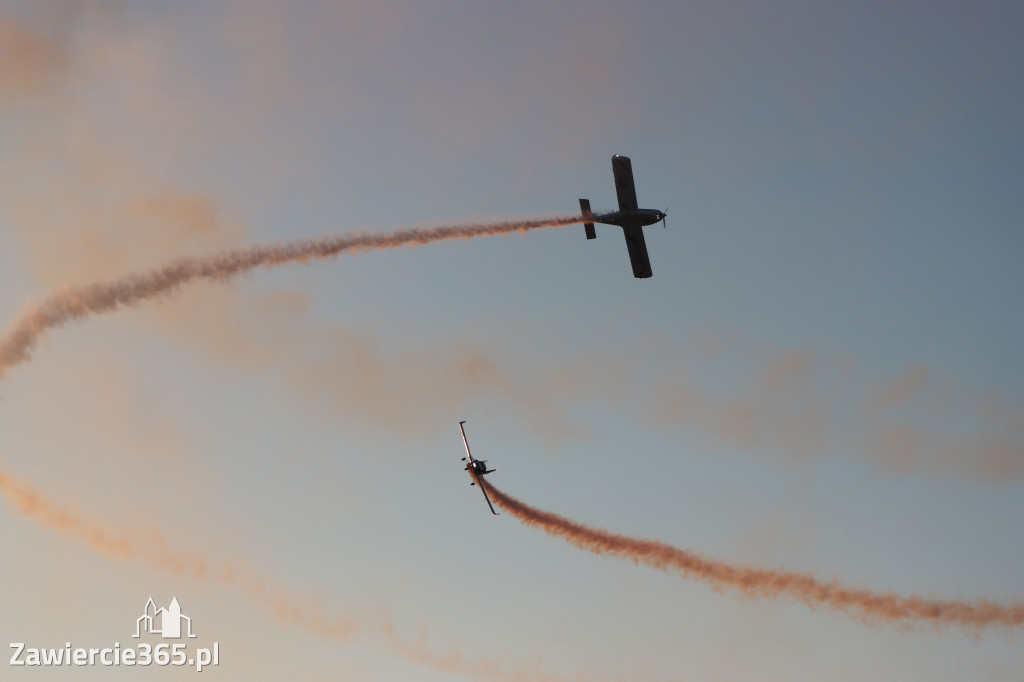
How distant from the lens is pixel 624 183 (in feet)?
200

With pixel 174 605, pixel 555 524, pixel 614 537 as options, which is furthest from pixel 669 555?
pixel 174 605

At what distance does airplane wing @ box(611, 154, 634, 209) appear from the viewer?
60812 mm

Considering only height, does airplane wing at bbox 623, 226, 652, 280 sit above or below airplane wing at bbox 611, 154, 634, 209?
below

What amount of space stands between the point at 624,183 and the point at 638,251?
488cm

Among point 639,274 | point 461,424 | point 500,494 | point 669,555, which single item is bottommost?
point 669,555

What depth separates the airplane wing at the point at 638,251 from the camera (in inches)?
2461

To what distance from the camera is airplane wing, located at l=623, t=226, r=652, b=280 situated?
6250cm

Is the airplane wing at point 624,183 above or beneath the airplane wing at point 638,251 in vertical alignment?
above

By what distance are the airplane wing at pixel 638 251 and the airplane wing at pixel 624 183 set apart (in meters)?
1.71

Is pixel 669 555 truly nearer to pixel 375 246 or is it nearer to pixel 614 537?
pixel 614 537

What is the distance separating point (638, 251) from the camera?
2496 inches

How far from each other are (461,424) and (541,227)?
539 inches

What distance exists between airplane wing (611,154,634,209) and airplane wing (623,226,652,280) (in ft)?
5.63

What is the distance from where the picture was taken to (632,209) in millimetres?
61469
